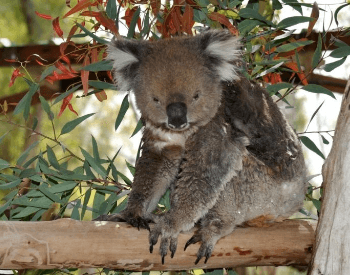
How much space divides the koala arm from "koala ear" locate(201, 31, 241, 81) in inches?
10.0

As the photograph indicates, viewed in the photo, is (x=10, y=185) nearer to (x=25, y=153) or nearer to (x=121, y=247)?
(x=25, y=153)

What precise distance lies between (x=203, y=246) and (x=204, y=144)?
0.44 meters

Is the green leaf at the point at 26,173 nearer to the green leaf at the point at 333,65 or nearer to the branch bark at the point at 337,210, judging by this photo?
the branch bark at the point at 337,210

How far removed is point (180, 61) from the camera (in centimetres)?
230

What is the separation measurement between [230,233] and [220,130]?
0.45m

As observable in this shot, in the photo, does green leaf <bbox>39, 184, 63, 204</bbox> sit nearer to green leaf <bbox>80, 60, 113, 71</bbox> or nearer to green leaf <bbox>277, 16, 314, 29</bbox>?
green leaf <bbox>80, 60, 113, 71</bbox>

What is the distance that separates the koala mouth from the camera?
213 centimetres

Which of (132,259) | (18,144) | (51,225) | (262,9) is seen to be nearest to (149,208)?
(132,259)

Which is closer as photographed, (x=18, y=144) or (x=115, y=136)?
(x=18, y=144)

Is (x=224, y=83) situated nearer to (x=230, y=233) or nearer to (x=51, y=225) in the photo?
(x=230, y=233)

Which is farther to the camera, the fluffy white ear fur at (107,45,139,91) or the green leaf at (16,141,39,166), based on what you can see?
the green leaf at (16,141,39,166)

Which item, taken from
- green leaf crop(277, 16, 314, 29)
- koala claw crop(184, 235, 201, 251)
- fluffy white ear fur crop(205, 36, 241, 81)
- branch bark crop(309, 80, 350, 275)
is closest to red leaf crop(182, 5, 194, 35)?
fluffy white ear fur crop(205, 36, 241, 81)

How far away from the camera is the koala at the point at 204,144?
218 cm

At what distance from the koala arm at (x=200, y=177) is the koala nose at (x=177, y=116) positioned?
17 centimetres
